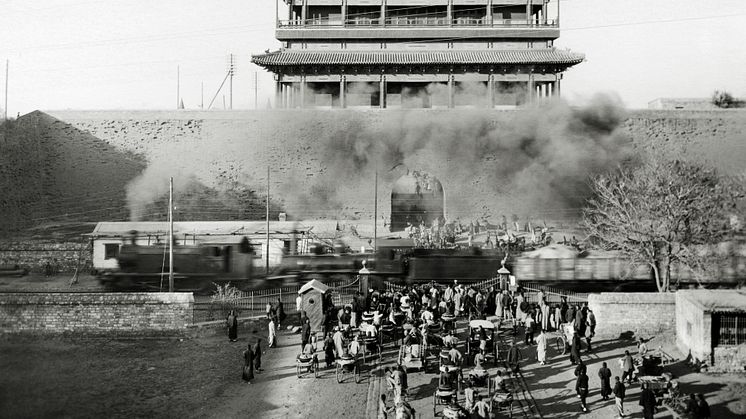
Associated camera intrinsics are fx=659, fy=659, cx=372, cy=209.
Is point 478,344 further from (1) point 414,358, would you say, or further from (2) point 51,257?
(2) point 51,257

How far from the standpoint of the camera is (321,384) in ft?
40.9

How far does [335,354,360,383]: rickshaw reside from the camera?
1265cm

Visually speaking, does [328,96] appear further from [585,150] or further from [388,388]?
[388,388]

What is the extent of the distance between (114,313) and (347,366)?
6.51 metres

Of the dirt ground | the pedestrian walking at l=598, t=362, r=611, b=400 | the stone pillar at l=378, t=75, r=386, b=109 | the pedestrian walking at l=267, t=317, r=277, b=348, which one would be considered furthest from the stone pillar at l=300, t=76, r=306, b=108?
the pedestrian walking at l=598, t=362, r=611, b=400

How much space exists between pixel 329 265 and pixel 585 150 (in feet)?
61.3

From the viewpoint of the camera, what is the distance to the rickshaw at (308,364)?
42.1ft

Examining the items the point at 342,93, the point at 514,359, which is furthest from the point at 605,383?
the point at 342,93

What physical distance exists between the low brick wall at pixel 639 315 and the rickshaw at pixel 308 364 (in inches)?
274

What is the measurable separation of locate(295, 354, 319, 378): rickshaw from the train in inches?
304

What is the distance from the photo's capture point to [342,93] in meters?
37.4

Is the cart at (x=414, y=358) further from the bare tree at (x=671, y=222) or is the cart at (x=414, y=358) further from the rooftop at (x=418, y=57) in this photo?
the rooftop at (x=418, y=57)

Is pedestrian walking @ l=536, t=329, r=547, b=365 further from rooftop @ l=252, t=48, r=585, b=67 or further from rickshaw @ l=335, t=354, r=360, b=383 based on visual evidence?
rooftop @ l=252, t=48, r=585, b=67

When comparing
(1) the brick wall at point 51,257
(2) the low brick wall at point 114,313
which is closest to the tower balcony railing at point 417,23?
(1) the brick wall at point 51,257
